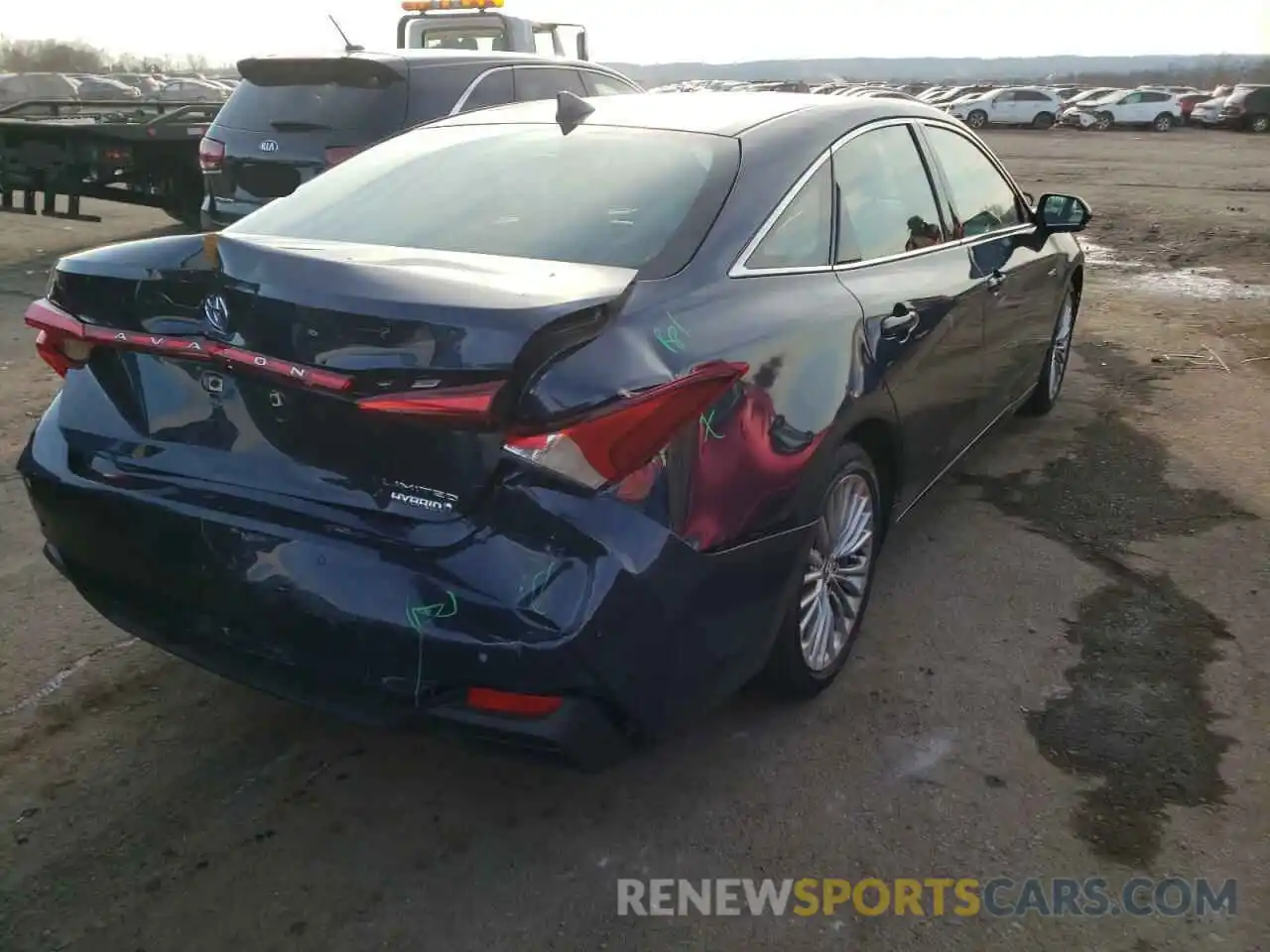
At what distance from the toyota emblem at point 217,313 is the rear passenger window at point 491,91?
530 centimetres

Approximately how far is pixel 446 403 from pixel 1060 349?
457 centimetres

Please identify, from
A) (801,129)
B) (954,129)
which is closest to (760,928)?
(801,129)

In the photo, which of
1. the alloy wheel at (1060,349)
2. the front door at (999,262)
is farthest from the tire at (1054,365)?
the front door at (999,262)

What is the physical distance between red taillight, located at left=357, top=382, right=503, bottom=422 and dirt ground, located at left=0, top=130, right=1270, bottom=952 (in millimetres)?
795

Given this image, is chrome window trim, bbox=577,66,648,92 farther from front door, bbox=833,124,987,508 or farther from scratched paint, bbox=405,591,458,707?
scratched paint, bbox=405,591,458,707

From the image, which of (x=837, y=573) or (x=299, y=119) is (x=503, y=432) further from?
(x=299, y=119)

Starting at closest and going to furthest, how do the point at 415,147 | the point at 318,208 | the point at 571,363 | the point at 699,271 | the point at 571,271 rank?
the point at 571,363
the point at 571,271
the point at 699,271
the point at 318,208
the point at 415,147

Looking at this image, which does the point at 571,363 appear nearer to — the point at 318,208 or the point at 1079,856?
the point at 318,208

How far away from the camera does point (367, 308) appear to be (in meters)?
2.10

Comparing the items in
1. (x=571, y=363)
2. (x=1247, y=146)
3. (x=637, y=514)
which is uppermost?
(x=571, y=363)

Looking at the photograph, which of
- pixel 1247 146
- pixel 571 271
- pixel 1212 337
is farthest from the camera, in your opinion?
pixel 1247 146

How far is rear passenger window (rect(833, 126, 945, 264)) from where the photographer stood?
10.6 feet

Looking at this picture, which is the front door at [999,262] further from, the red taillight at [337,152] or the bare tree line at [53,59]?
the bare tree line at [53,59]

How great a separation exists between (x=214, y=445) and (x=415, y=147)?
1462mm
